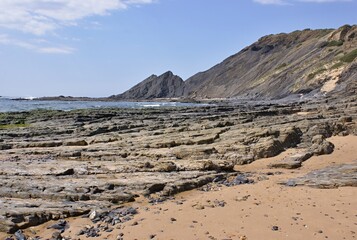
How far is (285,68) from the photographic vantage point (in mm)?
126688

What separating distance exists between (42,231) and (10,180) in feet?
18.7

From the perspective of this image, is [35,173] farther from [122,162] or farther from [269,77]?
[269,77]

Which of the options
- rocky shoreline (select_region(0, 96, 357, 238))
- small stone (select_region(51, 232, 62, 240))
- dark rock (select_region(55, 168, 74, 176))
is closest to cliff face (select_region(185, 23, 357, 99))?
rocky shoreline (select_region(0, 96, 357, 238))

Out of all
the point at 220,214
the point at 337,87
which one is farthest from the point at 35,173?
the point at 337,87

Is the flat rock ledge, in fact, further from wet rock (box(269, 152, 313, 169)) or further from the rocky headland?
wet rock (box(269, 152, 313, 169))

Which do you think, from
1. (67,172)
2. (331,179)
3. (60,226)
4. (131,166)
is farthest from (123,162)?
(331,179)

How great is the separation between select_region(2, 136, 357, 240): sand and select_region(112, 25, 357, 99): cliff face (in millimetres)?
57749

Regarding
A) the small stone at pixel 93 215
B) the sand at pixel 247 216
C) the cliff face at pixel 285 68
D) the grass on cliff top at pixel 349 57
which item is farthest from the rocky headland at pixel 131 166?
the grass on cliff top at pixel 349 57

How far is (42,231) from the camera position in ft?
39.3

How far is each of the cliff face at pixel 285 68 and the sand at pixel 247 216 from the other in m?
57.7

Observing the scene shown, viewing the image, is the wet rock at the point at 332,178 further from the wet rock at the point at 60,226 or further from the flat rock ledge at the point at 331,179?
the wet rock at the point at 60,226

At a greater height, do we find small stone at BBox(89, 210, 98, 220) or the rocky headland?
the rocky headland

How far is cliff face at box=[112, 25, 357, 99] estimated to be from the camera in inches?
3693

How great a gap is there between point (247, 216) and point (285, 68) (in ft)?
395
